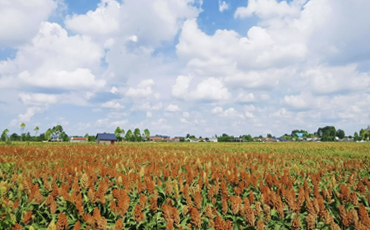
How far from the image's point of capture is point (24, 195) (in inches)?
204

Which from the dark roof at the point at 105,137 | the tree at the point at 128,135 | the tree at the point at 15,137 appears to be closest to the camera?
the dark roof at the point at 105,137

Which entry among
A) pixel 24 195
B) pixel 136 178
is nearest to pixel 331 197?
pixel 136 178

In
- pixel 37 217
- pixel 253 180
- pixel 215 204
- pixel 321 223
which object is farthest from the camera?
pixel 253 180

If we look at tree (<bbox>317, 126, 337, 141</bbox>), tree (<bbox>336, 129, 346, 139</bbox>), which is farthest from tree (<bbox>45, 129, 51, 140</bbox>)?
tree (<bbox>336, 129, 346, 139</bbox>)

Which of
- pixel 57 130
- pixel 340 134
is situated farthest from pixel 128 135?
pixel 340 134

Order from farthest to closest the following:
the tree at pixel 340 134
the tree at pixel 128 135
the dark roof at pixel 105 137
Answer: the tree at pixel 340 134 < the tree at pixel 128 135 < the dark roof at pixel 105 137

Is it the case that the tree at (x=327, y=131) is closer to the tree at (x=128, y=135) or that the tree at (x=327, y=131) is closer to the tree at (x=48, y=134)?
the tree at (x=128, y=135)

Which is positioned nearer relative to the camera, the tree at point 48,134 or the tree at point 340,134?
the tree at point 48,134

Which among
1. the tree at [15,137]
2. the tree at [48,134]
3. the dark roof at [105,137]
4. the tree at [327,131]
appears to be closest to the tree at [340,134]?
the tree at [327,131]

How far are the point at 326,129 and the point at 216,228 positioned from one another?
611 feet

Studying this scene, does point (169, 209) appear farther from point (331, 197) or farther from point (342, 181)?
point (342, 181)

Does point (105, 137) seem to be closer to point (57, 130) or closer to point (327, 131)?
point (57, 130)

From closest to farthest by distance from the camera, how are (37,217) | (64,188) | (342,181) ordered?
(37,217) → (64,188) → (342,181)

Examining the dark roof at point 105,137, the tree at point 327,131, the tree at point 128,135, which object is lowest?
the dark roof at point 105,137
